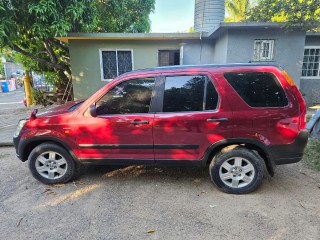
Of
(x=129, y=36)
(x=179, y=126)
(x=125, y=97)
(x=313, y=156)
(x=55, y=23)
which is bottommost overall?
→ (x=313, y=156)

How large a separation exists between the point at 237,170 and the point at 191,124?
0.94 metres

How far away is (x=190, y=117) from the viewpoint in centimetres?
297

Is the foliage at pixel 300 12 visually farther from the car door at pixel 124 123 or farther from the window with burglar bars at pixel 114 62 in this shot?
the car door at pixel 124 123

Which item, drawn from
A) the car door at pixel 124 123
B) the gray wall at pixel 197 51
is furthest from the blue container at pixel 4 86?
the car door at pixel 124 123

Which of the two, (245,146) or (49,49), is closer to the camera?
(245,146)

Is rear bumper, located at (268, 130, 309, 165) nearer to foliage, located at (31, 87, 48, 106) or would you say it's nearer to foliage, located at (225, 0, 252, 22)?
foliage, located at (31, 87, 48, 106)

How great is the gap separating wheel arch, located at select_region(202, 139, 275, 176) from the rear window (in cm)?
53

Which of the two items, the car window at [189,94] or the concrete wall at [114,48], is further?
the concrete wall at [114,48]

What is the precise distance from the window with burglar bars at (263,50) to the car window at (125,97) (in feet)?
23.0

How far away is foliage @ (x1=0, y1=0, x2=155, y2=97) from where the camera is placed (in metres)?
7.17

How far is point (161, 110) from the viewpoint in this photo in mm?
3057

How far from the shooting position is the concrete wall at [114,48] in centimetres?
922

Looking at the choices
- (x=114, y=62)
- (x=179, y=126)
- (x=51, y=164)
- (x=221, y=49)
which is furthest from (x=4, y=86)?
(x=179, y=126)

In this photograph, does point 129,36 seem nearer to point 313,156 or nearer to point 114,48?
point 114,48
